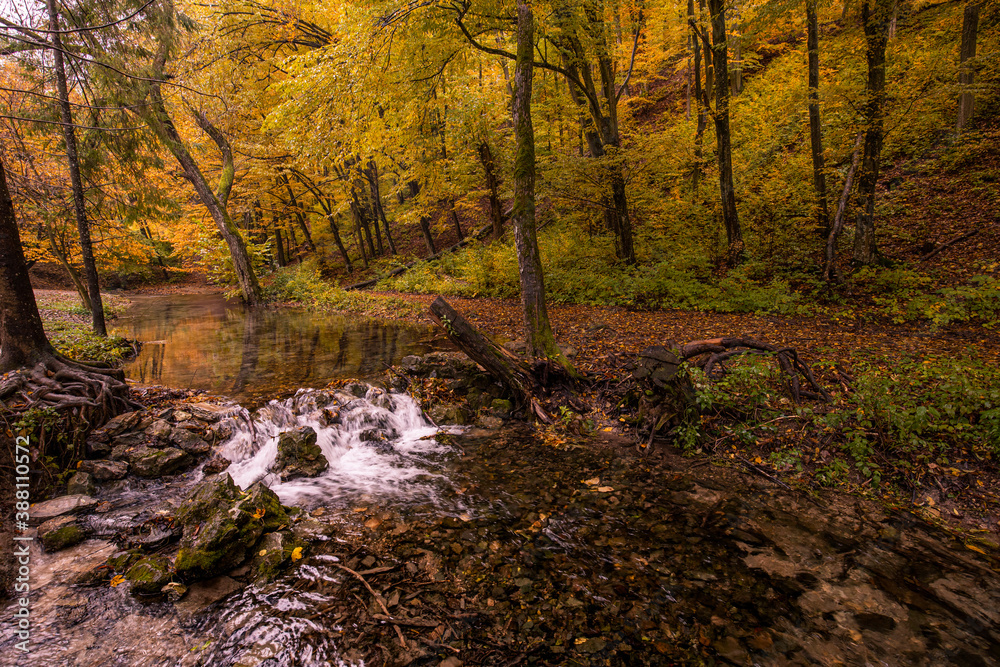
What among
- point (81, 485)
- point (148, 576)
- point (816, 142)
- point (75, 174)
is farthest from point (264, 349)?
point (816, 142)

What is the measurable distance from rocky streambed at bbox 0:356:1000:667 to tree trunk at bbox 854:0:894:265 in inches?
335

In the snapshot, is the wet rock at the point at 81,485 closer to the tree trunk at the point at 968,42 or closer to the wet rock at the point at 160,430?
the wet rock at the point at 160,430

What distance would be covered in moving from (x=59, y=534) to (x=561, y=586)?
15.5 feet

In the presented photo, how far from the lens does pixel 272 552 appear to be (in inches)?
145

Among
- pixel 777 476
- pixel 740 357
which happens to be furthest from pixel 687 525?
pixel 740 357

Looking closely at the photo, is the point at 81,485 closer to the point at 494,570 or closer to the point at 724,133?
the point at 494,570

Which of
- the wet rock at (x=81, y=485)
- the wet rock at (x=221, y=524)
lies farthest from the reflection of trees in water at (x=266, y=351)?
the wet rock at (x=221, y=524)

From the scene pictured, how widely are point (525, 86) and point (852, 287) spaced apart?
8814 millimetres

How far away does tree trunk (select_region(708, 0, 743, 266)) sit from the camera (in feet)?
32.8

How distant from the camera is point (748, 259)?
1118cm

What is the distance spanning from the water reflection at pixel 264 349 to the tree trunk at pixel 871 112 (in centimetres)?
1067

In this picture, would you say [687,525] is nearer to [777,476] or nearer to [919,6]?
[777,476]

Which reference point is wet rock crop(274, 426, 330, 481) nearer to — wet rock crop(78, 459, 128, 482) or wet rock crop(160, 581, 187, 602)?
wet rock crop(78, 459, 128, 482)

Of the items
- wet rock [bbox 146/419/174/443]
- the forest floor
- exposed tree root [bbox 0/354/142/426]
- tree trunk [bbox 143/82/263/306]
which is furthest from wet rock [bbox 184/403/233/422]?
tree trunk [bbox 143/82/263/306]
